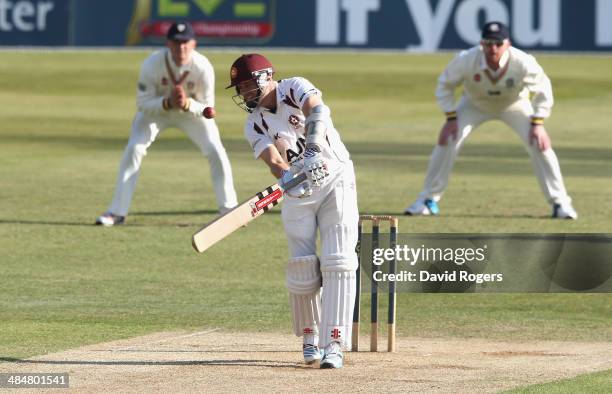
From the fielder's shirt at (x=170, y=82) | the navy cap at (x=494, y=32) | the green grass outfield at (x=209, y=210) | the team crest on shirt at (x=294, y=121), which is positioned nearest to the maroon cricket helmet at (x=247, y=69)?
the team crest on shirt at (x=294, y=121)

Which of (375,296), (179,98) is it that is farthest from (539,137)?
(375,296)

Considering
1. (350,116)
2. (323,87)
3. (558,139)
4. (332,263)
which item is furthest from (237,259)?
(323,87)

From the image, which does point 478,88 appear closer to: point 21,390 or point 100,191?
point 100,191

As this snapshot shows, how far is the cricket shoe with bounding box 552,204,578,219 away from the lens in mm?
15039

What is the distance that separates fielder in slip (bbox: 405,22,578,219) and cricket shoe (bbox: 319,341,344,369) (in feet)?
23.1

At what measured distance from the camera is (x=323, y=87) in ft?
108

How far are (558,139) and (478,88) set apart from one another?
9.51 metres

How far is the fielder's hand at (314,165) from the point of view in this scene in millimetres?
7949

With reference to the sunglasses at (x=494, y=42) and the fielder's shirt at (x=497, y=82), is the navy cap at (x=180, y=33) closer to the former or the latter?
the fielder's shirt at (x=497, y=82)

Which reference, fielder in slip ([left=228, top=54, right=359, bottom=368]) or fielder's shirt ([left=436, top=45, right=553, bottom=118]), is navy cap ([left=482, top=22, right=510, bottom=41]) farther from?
fielder in slip ([left=228, top=54, right=359, bottom=368])

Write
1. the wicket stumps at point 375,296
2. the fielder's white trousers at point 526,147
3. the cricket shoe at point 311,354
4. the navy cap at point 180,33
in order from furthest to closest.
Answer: the fielder's white trousers at point 526,147
the navy cap at point 180,33
the wicket stumps at point 375,296
the cricket shoe at point 311,354

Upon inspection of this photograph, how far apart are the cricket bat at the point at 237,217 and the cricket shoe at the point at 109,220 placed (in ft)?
21.4

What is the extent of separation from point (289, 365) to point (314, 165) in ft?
4.10

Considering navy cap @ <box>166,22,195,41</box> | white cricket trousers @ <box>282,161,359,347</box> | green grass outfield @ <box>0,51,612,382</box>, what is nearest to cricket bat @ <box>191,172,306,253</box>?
white cricket trousers @ <box>282,161,359,347</box>
